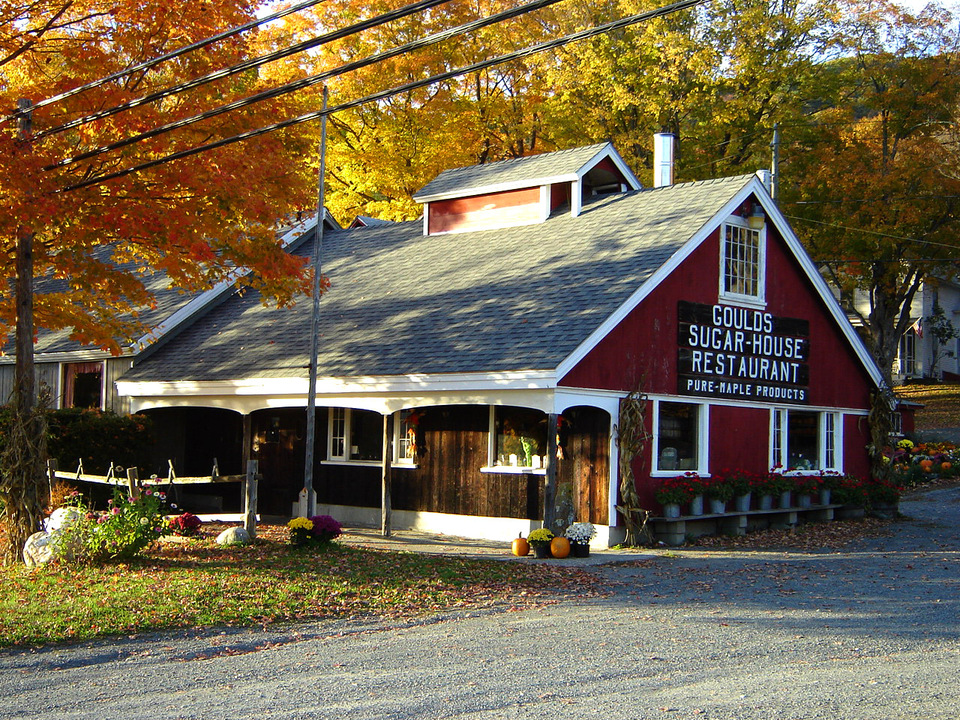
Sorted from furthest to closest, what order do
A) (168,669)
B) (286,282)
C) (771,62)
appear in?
(771,62) < (286,282) < (168,669)

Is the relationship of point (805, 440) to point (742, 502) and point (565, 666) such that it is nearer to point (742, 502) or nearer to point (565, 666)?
point (742, 502)

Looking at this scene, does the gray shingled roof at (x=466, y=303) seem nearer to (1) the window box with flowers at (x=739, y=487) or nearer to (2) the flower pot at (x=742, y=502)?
(1) the window box with flowers at (x=739, y=487)

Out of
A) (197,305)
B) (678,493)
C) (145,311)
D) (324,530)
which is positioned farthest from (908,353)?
(324,530)

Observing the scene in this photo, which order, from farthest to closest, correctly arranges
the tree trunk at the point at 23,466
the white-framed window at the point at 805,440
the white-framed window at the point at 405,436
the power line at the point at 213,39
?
1. the white-framed window at the point at 805,440
2. the white-framed window at the point at 405,436
3. the tree trunk at the point at 23,466
4. the power line at the point at 213,39

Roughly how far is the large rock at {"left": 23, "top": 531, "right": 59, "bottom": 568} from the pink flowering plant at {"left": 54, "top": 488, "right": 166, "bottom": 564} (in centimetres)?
14

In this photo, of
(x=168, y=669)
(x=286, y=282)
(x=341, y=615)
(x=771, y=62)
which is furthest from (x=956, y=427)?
(x=168, y=669)

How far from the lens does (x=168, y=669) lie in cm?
883

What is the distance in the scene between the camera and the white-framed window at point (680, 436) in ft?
62.4

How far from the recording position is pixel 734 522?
65.0 ft

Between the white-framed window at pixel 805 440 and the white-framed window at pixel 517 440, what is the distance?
559 centimetres

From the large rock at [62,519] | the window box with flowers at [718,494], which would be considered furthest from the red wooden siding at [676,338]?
the large rock at [62,519]

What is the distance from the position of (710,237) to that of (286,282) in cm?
798

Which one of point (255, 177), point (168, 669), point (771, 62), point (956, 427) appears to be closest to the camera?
point (168, 669)

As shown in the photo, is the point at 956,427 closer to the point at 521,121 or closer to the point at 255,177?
the point at 521,121
